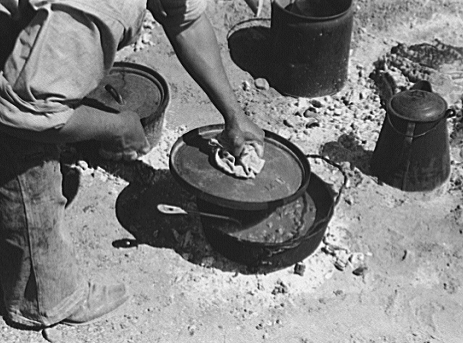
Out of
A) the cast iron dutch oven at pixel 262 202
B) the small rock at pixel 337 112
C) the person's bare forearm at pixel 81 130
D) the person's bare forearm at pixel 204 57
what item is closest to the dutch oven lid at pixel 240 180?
the cast iron dutch oven at pixel 262 202

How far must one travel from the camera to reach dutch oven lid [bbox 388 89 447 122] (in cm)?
531

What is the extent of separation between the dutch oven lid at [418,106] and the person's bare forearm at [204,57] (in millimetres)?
1412

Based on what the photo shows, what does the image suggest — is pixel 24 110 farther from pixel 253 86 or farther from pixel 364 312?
pixel 253 86

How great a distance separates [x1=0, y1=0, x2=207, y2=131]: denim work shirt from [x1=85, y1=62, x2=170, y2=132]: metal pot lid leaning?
1.86m

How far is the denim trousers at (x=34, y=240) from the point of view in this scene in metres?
3.85

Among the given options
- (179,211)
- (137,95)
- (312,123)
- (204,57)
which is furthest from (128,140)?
(312,123)

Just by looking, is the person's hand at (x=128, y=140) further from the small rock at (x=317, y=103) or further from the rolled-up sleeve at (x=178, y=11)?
the small rock at (x=317, y=103)

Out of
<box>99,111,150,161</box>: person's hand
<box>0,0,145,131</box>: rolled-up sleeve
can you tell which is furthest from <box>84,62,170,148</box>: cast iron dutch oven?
<box>0,0,145,131</box>: rolled-up sleeve

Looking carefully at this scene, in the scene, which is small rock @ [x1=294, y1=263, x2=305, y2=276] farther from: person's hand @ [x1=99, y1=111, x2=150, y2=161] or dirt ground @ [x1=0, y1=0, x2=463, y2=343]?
person's hand @ [x1=99, y1=111, x2=150, y2=161]

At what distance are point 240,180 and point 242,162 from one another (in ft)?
0.36

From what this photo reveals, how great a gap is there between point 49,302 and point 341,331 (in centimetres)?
166

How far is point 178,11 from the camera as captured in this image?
404 centimetres

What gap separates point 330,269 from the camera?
5.03 metres

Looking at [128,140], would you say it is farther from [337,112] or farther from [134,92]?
[337,112]
